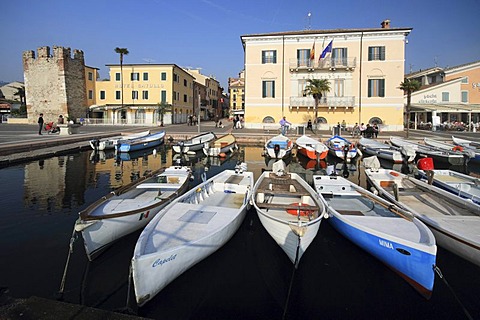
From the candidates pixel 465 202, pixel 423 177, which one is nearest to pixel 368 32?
pixel 423 177

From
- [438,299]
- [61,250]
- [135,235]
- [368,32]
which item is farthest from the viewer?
[368,32]

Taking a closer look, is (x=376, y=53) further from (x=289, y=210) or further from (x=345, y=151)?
(x=289, y=210)

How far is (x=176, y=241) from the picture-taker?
5590 millimetres

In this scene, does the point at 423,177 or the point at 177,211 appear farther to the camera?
the point at 423,177

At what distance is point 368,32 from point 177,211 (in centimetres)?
3676

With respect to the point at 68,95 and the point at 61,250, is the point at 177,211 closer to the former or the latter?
the point at 61,250

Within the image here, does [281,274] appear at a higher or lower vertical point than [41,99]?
lower

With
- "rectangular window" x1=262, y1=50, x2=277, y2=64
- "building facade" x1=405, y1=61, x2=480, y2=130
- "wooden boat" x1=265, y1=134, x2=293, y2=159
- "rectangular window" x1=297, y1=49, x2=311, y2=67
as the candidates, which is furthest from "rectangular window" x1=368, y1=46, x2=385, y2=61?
"wooden boat" x1=265, y1=134, x2=293, y2=159

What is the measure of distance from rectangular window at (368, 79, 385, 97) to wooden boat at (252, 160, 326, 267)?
97.2 feet

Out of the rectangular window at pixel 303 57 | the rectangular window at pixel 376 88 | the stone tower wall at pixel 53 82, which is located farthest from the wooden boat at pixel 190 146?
the stone tower wall at pixel 53 82

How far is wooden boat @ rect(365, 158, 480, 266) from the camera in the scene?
596 centimetres

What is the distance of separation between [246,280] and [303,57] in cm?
3552

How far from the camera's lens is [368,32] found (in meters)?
35.5

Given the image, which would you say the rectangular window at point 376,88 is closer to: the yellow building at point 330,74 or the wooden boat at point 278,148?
the yellow building at point 330,74
